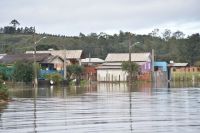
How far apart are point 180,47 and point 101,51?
2062 centimetres

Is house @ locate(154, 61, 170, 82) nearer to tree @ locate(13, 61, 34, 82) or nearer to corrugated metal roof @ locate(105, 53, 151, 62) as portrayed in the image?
corrugated metal roof @ locate(105, 53, 151, 62)

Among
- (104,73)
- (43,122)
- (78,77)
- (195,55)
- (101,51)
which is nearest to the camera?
(43,122)

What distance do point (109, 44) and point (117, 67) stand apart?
2191 inches

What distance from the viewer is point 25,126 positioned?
1903cm

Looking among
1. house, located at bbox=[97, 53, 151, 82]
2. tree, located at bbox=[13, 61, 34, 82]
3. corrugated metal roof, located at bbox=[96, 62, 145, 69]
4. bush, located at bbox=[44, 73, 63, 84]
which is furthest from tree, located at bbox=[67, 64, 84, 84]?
tree, located at bbox=[13, 61, 34, 82]

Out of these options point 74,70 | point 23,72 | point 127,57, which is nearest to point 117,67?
point 127,57

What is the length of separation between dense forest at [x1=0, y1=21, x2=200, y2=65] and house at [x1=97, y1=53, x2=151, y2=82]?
23.1 meters

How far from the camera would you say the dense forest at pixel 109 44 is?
5221 inches

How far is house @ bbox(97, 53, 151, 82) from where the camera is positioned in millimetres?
95812

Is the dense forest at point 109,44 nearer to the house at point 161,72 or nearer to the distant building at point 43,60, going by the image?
the house at point 161,72

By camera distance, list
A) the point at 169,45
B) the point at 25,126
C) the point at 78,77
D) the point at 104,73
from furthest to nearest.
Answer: the point at 169,45
the point at 104,73
the point at 78,77
the point at 25,126

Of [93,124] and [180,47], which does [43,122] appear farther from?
[180,47]

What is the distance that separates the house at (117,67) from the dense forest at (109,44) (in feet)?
75.9

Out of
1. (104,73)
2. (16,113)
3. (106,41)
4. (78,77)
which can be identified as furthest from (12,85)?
(106,41)
